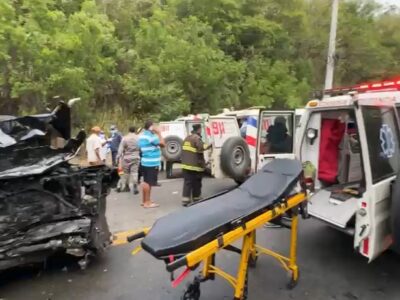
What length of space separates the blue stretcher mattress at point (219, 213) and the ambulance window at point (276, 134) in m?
2.98

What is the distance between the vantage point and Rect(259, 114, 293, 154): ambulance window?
23.6 feet

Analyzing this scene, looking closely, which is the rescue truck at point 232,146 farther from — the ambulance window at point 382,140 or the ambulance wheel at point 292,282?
the ambulance wheel at point 292,282

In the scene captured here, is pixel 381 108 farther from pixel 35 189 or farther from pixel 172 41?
pixel 172 41

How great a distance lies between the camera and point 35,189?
4223mm

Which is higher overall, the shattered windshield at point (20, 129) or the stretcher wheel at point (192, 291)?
the shattered windshield at point (20, 129)

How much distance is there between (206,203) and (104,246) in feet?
5.25

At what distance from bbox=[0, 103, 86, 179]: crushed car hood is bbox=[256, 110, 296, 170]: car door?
3.42m

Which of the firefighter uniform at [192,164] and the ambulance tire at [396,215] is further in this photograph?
the firefighter uniform at [192,164]

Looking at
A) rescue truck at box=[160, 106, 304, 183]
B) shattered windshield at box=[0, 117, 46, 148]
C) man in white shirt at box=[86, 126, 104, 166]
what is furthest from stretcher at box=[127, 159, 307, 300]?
man in white shirt at box=[86, 126, 104, 166]

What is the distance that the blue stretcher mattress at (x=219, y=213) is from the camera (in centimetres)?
303

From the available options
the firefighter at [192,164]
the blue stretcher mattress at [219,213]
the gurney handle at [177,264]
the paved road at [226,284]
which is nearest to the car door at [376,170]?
the paved road at [226,284]

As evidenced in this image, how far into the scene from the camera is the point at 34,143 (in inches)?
178

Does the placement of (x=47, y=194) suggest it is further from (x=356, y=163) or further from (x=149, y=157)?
(x=356, y=163)

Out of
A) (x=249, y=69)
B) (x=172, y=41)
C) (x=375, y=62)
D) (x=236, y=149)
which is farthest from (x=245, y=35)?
(x=236, y=149)
